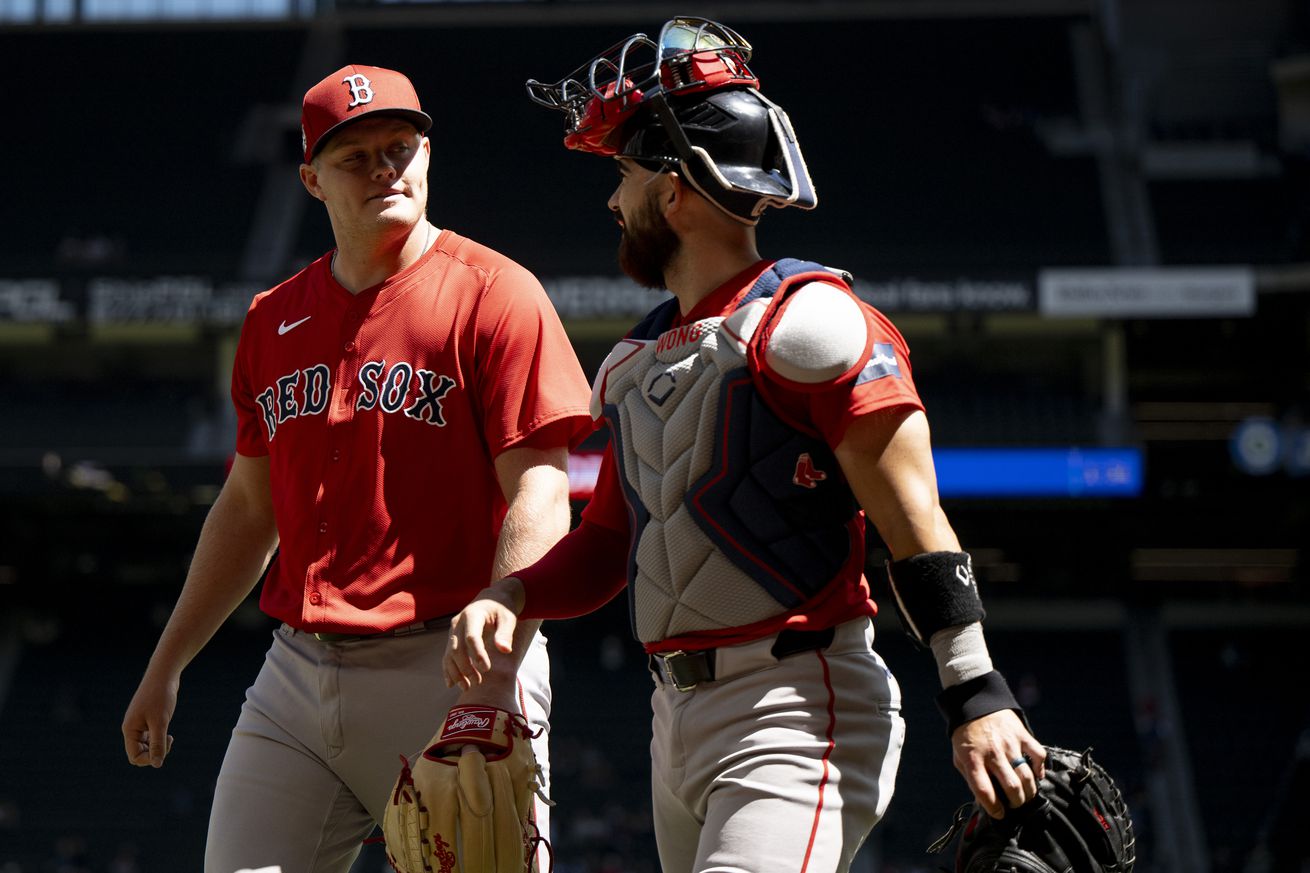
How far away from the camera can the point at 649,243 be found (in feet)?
10.1

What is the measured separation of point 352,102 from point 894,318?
20.5m

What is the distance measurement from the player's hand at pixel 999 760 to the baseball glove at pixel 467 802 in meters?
0.86

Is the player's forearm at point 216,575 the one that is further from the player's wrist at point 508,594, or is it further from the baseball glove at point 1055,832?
the baseball glove at point 1055,832

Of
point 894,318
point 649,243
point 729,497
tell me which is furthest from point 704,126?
point 894,318

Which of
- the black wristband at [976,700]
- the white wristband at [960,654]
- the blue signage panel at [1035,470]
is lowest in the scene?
the black wristband at [976,700]

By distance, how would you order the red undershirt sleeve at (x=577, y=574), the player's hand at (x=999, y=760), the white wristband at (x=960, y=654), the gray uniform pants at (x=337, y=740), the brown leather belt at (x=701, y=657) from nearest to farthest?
→ 1. the player's hand at (x=999, y=760)
2. the white wristband at (x=960, y=654)
3. the brown leather belt at (x=701, y=657)
4. the red undershirt sleeve at (x=577, y=574)
5. the gray uniform pants at (x=337, y=740)

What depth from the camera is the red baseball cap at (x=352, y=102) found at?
3.50 meters

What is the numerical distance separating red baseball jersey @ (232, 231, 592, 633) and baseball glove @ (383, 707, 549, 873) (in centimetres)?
44

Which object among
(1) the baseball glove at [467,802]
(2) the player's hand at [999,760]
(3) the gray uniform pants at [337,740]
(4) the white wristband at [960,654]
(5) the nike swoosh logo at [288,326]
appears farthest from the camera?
(5) the nike swoosh logo at [288,326]

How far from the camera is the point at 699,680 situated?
2.85 m

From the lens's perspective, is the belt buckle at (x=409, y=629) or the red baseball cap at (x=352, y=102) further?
the red baseball cap at (x=352, y=102)

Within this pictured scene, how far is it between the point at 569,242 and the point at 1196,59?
39.4ft

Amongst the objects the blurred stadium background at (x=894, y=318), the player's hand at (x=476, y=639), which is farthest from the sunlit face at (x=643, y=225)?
the blurred stadium background at (x=894, y=318)

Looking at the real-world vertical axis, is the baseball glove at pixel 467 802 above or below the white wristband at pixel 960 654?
below
